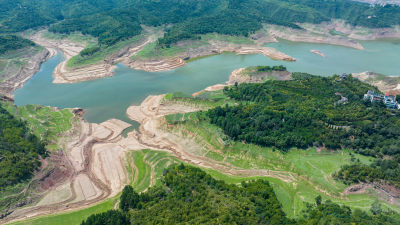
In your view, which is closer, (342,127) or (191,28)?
(342,127)

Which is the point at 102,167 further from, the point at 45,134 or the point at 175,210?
the point at 175,210

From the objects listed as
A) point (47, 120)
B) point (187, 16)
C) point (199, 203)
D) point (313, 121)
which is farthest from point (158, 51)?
point (199, 203)

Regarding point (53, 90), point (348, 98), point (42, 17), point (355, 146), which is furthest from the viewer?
point (42, 17)

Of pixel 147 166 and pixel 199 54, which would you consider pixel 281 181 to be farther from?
pixel 199 54

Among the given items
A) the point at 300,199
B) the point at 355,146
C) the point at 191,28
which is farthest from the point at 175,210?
the point at 191,28

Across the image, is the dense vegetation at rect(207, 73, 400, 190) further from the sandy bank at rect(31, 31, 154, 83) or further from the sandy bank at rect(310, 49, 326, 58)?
the sandy bank at rect(31, 31, 154, 83)

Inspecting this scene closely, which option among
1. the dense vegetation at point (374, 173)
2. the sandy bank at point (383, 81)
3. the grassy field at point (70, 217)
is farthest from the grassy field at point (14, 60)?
the sandy bank at point (383, 81)

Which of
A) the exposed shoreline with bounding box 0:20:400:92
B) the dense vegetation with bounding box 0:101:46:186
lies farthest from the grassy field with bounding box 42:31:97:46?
the dense vegetation with bounding box 0:101:46:186
